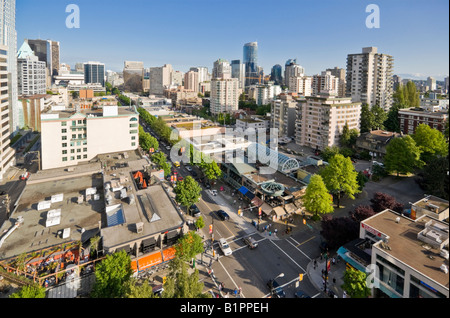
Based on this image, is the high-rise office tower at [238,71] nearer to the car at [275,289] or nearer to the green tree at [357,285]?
the car at [275,289]

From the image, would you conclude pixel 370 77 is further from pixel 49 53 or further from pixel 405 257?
pixel 49 53

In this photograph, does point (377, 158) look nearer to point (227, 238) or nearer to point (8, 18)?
point (227, 238)

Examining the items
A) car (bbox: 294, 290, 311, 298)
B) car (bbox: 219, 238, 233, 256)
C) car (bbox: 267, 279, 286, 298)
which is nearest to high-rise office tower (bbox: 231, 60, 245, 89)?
car (bbox: 219, 238, 233, 256)

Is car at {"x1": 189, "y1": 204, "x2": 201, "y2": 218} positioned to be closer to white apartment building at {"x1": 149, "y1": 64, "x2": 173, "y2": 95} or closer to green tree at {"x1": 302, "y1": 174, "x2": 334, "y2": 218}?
green tree at {"x1": 302, "y1": 174, "x2": 334, "y2": 218}

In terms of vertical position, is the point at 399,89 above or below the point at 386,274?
above

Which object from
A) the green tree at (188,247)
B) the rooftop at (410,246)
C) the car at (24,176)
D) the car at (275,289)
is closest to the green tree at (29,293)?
the green tree at (188,247)

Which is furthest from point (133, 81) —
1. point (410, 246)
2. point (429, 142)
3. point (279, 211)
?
point (410, 246)

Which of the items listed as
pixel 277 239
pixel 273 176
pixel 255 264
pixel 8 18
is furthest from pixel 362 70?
pixel 8 18
